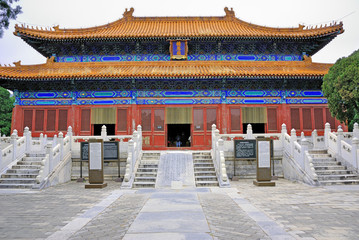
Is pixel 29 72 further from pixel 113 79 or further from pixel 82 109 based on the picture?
pixel 113 79

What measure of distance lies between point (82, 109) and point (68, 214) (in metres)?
11.1

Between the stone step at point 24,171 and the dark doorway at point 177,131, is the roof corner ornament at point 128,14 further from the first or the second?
the stone step at point 24,171

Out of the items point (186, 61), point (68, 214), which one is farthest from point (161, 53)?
point (68, 214)

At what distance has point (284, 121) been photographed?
16.6 meters

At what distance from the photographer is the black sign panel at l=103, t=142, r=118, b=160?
1228cm

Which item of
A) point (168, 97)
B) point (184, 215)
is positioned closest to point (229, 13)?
point (168, 97)

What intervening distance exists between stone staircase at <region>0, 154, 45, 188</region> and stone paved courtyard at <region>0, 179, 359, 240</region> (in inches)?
55.9

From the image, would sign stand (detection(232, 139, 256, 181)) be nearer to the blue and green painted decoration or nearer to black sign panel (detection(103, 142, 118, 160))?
the blue and green painted decoration

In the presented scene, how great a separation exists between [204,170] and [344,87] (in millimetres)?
7216

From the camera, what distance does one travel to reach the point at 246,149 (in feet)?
40.0

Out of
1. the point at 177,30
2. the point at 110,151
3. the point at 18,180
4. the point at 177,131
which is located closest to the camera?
the point at 18,180

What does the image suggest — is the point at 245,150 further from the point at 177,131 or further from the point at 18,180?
the point at 177,131

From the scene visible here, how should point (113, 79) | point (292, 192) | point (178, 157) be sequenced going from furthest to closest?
1. point (113, 79)
2. point (178, 157)
3. point (292, 192)

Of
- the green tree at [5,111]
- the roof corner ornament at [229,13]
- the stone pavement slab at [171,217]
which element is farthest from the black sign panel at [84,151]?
the green tree at [5,111]
